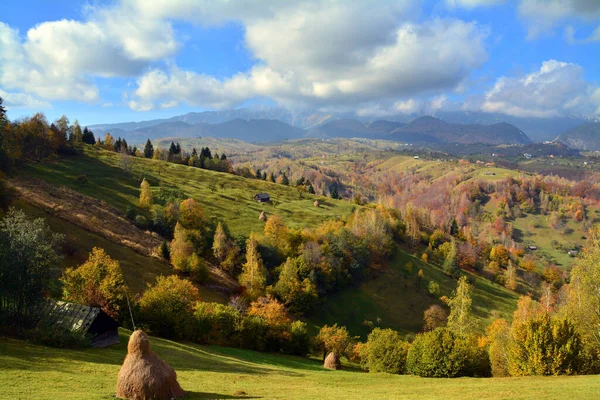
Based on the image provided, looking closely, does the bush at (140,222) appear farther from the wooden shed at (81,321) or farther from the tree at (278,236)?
the wooden shed at (81,321)

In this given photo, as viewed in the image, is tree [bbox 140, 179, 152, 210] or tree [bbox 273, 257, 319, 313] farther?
tree [bbox 140, 179, 152, 210]

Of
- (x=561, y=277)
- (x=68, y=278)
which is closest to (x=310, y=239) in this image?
(x=68, y=278)

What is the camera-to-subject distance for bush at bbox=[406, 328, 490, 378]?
1453 inches

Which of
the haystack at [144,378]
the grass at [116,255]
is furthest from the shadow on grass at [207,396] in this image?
the grass at [116,255]

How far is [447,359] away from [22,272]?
42098mm

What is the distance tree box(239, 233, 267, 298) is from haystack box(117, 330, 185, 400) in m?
49.7

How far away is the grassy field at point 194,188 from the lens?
10238 centimetres

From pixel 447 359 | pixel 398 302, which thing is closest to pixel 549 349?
pixel 447 359

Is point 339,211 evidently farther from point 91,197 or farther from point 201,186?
point 91,197

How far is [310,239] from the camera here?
9200 centimetres

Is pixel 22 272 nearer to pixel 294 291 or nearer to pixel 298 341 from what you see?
pixel 298 341

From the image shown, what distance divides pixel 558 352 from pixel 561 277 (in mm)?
145919

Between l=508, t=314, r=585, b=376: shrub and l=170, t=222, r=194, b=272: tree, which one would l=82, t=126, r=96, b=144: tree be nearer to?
l=170, t=222, r=194, b=272: tree

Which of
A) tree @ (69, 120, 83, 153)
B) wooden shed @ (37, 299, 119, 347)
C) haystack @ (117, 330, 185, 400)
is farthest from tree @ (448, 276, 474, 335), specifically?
tree @ (69, 120, 83, 153)
